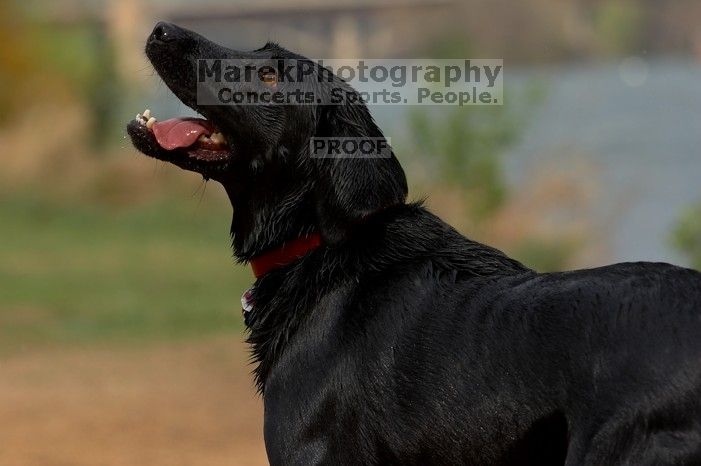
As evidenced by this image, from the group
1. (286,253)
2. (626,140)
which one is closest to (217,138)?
(286,253)

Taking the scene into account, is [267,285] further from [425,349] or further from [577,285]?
[577,285]

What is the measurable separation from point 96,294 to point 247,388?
4.16 m

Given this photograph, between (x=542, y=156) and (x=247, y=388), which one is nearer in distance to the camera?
(x=247, y=388)

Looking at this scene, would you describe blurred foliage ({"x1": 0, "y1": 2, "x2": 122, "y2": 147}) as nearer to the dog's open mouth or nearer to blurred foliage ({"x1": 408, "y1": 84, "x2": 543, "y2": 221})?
blurred foliage ({"x1": 408, "y1": 84, "x2": 543, "y2": 221})

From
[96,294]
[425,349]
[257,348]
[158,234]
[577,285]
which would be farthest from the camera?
[158,234]

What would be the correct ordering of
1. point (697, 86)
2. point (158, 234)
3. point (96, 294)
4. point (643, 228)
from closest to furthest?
point (96, 294), point (643, 228), point (158, 234), point (697, 86)

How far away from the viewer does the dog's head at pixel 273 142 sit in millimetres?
3945

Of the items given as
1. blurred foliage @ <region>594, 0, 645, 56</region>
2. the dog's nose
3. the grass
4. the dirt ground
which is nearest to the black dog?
the dog's nose

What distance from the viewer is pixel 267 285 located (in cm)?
410

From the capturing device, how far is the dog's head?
3.95 metres

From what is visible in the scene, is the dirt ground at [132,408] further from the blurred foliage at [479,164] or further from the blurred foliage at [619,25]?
the blurred foliage at [619,25]

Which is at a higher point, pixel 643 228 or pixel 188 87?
pixel 188 87

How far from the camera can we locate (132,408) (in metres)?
9.12

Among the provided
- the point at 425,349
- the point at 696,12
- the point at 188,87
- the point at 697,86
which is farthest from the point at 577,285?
the point at 696,12
